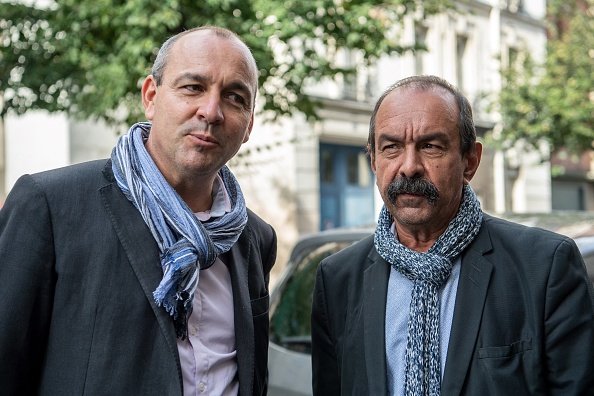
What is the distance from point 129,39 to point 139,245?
18.0 feet

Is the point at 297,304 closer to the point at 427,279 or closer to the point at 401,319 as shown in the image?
the point at 401,319

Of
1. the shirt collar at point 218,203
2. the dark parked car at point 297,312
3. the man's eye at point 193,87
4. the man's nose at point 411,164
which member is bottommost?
the dark parked car at point 297,312

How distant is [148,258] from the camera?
2.42 m

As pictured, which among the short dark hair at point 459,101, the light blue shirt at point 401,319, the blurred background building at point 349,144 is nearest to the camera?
the light blue shirt at point 401,319

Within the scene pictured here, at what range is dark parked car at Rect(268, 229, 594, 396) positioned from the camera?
4043mm

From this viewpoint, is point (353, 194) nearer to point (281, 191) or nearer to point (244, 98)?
point (281, 191)

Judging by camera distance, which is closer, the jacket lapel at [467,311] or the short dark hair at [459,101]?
the jacket lapel at [467,311]

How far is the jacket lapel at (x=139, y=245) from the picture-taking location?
2359 millimetres

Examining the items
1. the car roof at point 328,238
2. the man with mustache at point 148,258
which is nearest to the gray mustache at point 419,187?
the man with mustache at point 148,258

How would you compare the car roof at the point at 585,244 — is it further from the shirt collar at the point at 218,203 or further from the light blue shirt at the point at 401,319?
the shirt collar at the point at 218,203

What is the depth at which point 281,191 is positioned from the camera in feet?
55.3

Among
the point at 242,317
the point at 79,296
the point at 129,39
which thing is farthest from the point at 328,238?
the point at 129,39

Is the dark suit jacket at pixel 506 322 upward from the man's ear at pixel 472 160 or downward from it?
downward

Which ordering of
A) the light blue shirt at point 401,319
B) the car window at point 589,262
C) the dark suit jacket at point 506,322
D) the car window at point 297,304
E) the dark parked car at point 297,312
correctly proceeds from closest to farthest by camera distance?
the dark suit jacket at point 506,322, the light blue shirt at point 401,319, the car window at point 589,262, the dark parked car at point 297,312, the car window at point 297,304
